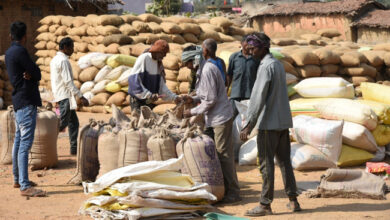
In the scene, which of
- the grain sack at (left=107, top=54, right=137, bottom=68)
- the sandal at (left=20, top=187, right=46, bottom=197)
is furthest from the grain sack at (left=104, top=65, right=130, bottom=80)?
the sandal at (left=20, top=187, right=46, bottom=197)

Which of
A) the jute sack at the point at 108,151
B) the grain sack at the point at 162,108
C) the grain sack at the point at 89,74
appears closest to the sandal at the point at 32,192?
the jute sack at the point at 108,151

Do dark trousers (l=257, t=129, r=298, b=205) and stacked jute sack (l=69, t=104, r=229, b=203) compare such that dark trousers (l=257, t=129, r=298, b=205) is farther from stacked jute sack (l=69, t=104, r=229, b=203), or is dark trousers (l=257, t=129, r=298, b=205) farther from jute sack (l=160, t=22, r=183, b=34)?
jute sack (l=160, t=22, r=183, b=34)

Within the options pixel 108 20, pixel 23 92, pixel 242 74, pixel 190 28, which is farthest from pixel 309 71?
pixel 108 20

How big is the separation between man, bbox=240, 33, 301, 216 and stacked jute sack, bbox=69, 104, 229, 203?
47 centimetres

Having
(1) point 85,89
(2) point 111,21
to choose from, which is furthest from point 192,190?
(2) point 111,21

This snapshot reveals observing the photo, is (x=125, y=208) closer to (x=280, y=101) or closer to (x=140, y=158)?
(x=140, y=158)

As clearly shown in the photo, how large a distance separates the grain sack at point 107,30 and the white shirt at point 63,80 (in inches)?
210

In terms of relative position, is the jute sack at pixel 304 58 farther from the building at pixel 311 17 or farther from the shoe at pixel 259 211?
the building at pixel 311 17

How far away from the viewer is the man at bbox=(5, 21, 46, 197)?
5.53 m

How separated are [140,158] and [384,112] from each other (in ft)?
11.8

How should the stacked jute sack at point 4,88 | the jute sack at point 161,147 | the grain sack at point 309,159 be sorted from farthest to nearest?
the stacked jute sack at point 4,88 < the grain sack at point 309,159 < the jute sack at point 161,147

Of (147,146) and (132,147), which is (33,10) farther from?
(147,146)

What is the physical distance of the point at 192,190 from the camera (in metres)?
4.84

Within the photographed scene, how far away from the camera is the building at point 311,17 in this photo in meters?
24.5
